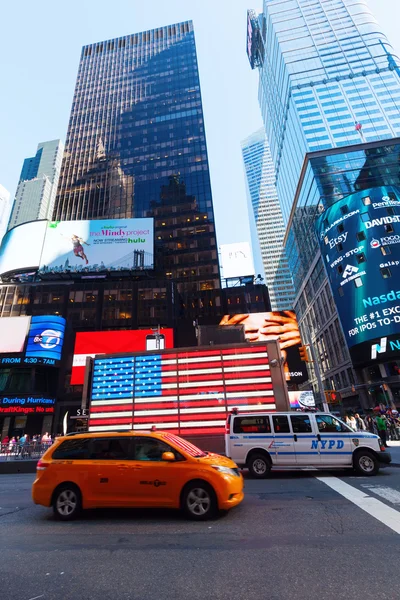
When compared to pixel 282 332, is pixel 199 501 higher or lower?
lower

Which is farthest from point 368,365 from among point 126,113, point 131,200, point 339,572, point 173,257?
point 126,113

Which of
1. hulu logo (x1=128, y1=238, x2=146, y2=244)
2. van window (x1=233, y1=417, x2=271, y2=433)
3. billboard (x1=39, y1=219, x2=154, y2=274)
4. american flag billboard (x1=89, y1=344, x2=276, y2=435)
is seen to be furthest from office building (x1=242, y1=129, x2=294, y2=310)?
van window (x1=233, y1=417, x2=271, y2=433)

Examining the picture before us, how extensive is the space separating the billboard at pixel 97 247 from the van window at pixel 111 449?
5384 centimetres

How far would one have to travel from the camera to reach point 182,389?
15773 millimetres

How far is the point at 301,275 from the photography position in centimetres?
7869

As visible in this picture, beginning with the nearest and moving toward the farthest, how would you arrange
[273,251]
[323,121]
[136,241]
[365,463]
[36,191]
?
1. [365,463]
2. [136,241]
3. [323,121]
4. [36,191]
5. [273,251]

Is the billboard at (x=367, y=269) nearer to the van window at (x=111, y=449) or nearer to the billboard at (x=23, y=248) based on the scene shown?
the van window at (x=111, y=449)

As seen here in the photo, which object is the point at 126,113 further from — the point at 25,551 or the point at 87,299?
the point at 25,551

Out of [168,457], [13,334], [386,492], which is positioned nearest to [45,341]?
[13,334]

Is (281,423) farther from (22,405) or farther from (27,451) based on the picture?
(22,405)

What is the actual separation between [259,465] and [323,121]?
90375 millimetres

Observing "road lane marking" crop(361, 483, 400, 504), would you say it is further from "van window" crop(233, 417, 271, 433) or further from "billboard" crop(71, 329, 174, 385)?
"billboard" crop(71, 329, 174, 385)

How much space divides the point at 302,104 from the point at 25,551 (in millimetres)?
104874

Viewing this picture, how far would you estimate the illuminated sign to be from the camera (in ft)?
134
